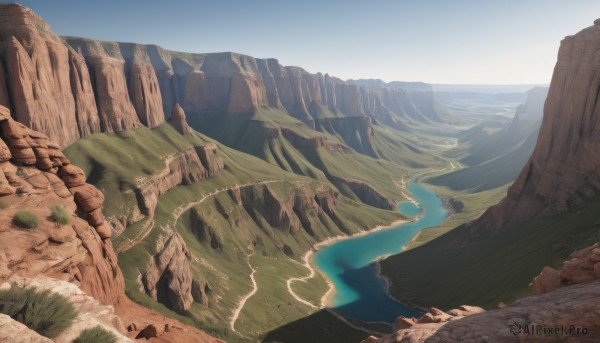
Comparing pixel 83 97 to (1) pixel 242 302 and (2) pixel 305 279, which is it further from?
(2) pixel 305 279

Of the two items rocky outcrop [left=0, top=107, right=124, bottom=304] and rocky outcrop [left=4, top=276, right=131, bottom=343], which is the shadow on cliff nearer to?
rocky outcrop [left=0, top=107, right=124, bottom=304]

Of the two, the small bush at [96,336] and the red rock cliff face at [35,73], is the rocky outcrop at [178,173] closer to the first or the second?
the red rock cliff face at [35,73]

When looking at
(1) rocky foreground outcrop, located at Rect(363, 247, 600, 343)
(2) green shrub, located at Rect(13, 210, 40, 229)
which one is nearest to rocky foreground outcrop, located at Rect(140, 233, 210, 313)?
(2) green shrub, located at Rect(13, 210, 40, 229)

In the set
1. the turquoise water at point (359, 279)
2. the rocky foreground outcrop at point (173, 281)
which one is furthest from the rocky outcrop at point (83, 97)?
the turquoise water at point (359, 279)

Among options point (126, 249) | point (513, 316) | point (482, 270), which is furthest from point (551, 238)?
point (126, 249)

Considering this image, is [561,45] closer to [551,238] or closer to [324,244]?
[551,238]

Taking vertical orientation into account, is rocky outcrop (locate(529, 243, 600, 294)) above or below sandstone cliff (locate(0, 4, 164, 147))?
below

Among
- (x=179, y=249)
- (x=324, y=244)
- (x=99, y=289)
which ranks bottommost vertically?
(x=324, y=244)

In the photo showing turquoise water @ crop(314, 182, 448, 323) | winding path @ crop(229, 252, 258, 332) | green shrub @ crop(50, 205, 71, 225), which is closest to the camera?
green shrub @ crop(50, 205, 71, 225)
